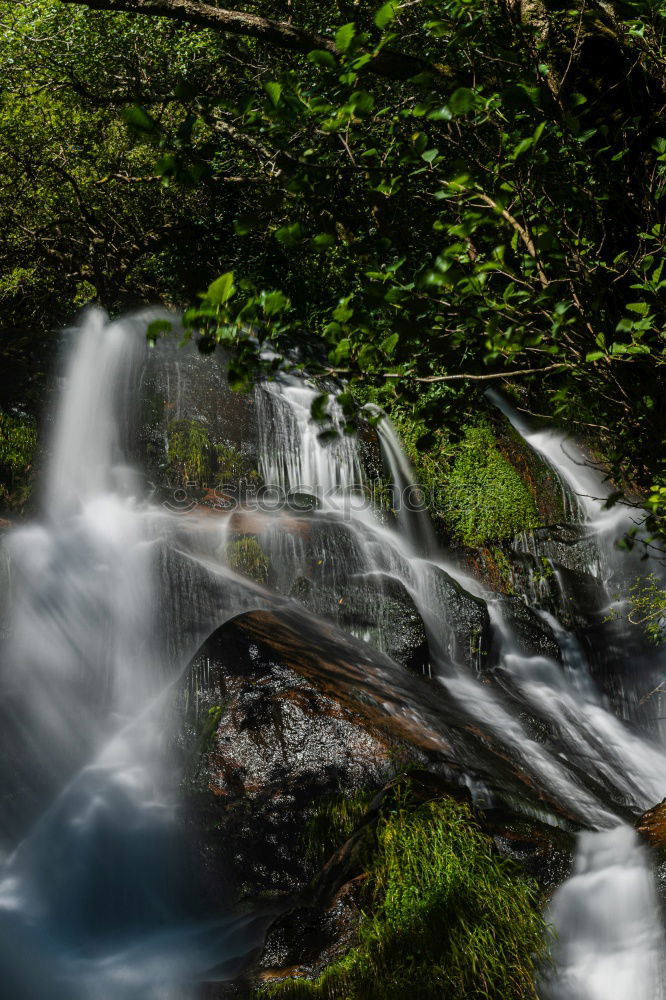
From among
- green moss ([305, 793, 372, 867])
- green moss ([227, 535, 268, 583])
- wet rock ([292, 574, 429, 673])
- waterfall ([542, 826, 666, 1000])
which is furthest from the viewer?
green moss ([227, 535, 268, 583])

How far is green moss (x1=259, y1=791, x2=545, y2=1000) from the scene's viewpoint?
3.87 m

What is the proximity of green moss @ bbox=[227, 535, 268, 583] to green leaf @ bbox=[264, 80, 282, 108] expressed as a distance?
285 inches

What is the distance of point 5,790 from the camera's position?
611cm

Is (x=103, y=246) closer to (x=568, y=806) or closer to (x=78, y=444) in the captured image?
(x=78, y=444)

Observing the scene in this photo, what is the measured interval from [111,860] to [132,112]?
5.20m

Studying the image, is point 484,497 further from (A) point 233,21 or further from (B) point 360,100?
(B) point 360,100

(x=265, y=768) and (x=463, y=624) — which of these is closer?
(x=265, y=768)

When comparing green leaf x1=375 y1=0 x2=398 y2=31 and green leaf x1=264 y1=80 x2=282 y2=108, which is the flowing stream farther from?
green leaf x1=375 y1=0 x2=398 y2=31

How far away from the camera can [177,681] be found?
641cm

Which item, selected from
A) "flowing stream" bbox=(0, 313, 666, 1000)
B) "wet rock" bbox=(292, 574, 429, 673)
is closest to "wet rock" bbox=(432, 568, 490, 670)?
"flowing stream" bbox=(0, 313, 666, 1000)

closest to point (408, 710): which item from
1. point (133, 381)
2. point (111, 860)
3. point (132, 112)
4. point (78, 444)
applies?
point (111, 860)

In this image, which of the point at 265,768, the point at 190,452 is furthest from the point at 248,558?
the point at 265,768

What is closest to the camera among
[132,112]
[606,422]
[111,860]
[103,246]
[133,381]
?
[132,112]

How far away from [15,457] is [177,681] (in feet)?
17.8
